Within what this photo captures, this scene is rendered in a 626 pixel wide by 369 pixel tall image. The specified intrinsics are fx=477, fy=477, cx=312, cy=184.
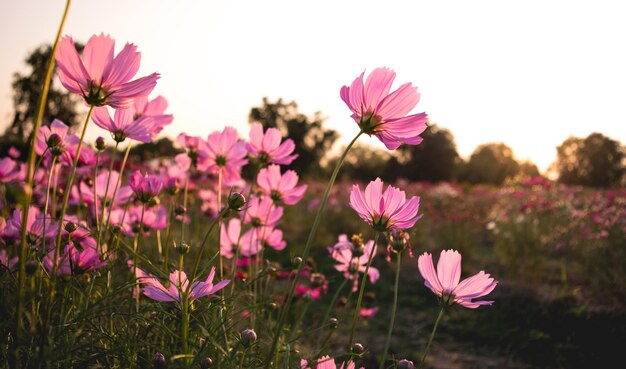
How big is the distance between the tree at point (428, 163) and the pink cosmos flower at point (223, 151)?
3398cm

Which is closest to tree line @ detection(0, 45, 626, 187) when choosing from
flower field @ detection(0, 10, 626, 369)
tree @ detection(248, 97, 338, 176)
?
tree @ detection(248, 97, 338, 176)

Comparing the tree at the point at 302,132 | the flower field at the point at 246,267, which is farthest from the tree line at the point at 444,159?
the flower field at the point at 246,267

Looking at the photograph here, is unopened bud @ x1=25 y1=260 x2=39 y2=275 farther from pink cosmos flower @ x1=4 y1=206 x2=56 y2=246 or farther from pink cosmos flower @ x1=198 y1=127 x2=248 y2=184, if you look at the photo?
pink cosmos flower @ x1=198 y1=127 x2=248 y2=184

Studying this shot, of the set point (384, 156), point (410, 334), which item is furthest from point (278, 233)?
point (384, 156)

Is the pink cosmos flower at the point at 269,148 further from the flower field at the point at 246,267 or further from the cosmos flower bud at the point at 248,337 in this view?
the cosmos flower bud at the point at 248,337

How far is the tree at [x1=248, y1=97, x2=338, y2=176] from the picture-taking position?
31766mm

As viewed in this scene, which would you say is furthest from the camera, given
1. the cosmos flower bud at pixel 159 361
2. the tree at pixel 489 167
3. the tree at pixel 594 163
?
the tree at pixel 489 167

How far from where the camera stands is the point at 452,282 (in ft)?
3.09

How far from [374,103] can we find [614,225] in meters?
3.72

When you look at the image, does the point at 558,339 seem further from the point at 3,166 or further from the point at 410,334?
the point at 3,166

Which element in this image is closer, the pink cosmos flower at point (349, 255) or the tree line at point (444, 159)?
the pink cosmos flower at point (349, 255)

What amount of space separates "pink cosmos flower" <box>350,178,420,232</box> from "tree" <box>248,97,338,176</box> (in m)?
29.1

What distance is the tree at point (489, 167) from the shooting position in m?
37.2

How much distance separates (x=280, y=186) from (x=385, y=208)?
1.65 ft
